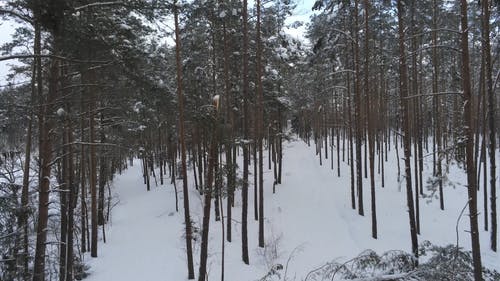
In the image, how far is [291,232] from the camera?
1738 cm

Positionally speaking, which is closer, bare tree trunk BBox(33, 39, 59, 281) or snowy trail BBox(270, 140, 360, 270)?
bare tree trunk BBox(33, 39, 59, 281)

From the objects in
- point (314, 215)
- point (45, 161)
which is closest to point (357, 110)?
point (314, 215)

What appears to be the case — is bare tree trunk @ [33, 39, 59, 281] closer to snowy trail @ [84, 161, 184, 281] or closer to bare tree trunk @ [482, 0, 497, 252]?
snowy trail @ [84, 161, 184, 281]

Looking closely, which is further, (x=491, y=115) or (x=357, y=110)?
(x=357, y=110)

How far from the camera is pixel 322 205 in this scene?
20875mm

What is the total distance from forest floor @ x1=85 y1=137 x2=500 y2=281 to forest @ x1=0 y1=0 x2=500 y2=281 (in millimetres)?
104

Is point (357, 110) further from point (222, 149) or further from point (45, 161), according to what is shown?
point (45, 161)

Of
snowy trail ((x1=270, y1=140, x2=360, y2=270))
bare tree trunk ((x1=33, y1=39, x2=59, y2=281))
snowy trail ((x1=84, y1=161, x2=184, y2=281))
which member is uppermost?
bare tree trunk ((x1=33, y1=39, x2=59, y2=281))

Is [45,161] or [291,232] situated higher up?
[45,161]

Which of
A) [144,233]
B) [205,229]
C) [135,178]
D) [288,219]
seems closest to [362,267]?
[205,229]

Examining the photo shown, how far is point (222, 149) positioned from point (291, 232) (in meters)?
5.66

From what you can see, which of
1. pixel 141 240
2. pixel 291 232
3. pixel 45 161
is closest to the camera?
pixel 45 161

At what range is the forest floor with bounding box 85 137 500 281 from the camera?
14500mm

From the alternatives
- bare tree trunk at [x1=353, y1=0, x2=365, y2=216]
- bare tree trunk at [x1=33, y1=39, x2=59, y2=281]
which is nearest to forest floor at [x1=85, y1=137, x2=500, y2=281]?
bare tree trunk at [x1=353, y1=0, x2=365, y2=216]
